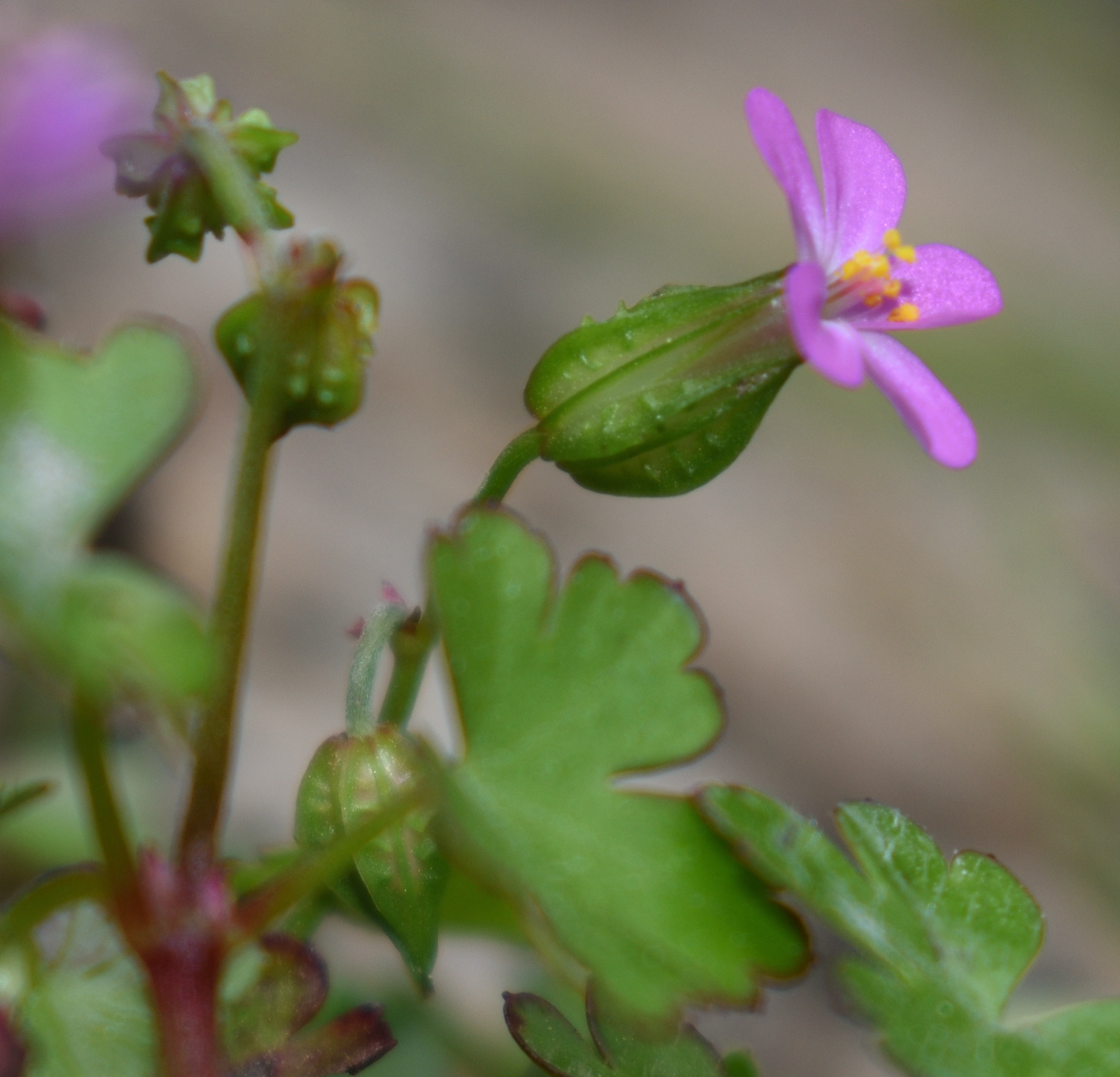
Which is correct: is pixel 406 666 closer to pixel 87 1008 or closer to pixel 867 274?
pixel 87 1008

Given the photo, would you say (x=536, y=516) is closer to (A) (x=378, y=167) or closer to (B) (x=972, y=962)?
(A) (x=378, y=167)

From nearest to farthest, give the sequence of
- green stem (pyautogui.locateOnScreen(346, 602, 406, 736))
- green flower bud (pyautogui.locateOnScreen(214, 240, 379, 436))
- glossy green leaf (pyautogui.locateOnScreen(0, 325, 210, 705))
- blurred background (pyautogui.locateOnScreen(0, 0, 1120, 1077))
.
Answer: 1. glossy green leaf (pyautogui.locateOnScreen(0, 325, 210, 705))
2. green flower bud (pyautogui.locateOnScreen(214, 240, 379, 436))
3. green stem (pyautogui.locateOnScreen(346, 602, 406, 736))
4. blurred background (pyautogui.locateOnScreen(0, 0, 1120, 1077))

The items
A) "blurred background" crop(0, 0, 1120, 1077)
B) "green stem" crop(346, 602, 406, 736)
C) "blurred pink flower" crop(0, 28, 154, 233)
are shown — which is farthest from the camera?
"blurred background" crop(0, 0, 1120, 1077)

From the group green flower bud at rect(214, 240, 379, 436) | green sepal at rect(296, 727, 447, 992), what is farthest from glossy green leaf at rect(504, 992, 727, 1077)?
green flower bud at rect(214, 240, 379, 436)

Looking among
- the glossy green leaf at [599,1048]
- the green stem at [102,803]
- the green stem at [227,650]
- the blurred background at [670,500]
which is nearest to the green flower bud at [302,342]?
the green stem at [227,650]

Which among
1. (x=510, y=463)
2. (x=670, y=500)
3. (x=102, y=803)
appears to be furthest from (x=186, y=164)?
(x=670, y=500)

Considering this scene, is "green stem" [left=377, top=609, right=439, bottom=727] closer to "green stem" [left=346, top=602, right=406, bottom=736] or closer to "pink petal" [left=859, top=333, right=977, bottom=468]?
"green stem" [left=346, top=602, right=406, bottom=736]

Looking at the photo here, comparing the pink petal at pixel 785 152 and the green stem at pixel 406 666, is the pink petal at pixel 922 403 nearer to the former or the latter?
the pink petal at pixel 785 152

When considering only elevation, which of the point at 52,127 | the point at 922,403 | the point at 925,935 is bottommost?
the point at 925,935
